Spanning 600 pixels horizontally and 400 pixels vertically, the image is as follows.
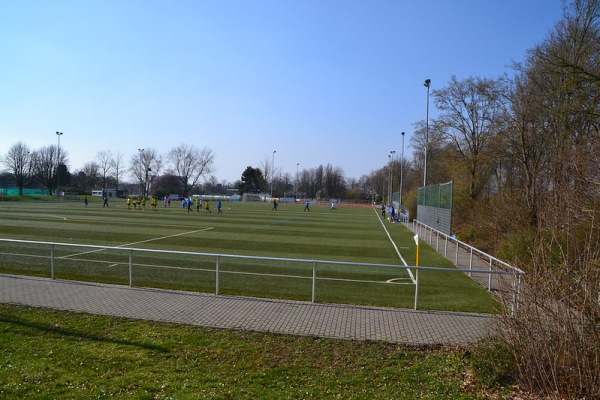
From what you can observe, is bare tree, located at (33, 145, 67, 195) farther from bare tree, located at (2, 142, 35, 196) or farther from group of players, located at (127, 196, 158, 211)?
group of players, located at (127, 196, 158, 211)

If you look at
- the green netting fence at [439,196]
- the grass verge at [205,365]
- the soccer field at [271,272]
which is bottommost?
the soccer field at [271,272]

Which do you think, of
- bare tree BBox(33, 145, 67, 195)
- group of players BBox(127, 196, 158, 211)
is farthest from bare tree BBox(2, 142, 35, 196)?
group of players BBox(127, 196, 158, 211)

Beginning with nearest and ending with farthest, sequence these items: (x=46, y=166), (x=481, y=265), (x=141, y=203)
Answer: (x=481, y=265) → (x=141, y=203) → (x=46, y=166)

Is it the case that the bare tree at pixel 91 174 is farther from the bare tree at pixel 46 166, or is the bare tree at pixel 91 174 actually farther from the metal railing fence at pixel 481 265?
the metal railing fence at pixel 481 265

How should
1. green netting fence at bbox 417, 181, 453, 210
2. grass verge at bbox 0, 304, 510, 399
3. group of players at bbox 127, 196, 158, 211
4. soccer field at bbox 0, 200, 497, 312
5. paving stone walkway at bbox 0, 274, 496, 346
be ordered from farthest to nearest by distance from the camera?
group of players at bbox 127, 196, 158, 211
green netting fence at bbox 417, 181, 453, 210
soccer field at bbox 0, 200, 497, 312
paving stone walkway at bbox 0, 274, 496, 346
grass verge at bbox 0, 304, 510, 399

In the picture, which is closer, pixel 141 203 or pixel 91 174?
pixel 141 203

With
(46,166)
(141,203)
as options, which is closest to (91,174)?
(46,166)

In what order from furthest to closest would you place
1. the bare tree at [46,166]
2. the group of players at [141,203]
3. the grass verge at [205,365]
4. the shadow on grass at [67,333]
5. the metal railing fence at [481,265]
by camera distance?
the bare tree at [46,166] < the group of players at [141,203] < the shadow on grass at [67,333] < the metal railing fence at [481,265] < the grass verge at [205,365]

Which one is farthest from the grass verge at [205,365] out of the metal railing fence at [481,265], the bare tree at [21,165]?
the bare tree at [21,165]

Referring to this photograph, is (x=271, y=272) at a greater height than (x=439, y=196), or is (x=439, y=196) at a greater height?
(x=439, y=196)

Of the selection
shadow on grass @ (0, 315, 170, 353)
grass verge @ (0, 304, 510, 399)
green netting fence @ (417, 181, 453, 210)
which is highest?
green netting fence @ (417, 181, 453, 210)

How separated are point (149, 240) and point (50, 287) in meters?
12.4

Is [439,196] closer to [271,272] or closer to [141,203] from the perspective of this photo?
[271,272]

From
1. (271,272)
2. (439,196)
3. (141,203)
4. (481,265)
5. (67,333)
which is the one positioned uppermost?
(439,196)
